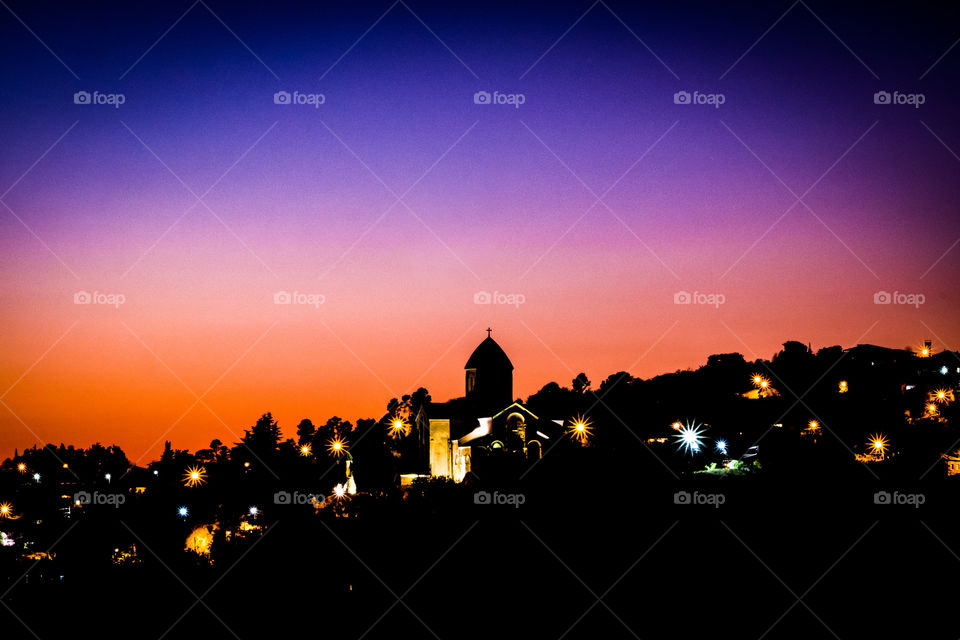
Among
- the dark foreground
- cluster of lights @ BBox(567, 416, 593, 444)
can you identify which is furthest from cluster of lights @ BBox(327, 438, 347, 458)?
the dark foreground

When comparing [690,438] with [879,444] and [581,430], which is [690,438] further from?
[879,444]

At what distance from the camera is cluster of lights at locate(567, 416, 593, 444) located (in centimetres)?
5003

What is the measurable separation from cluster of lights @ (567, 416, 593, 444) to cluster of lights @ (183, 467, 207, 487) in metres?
29.9

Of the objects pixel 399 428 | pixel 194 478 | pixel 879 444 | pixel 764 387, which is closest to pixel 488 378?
pixel 399 428

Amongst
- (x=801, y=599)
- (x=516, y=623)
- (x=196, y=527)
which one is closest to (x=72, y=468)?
(x=196, y=527)

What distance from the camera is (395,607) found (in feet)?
84.9

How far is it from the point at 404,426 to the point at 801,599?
185 feet

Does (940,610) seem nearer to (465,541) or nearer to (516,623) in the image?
(516,623)

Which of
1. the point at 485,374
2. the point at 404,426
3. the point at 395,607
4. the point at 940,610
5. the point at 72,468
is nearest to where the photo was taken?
the point at 940,610

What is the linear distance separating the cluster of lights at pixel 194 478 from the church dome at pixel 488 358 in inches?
960

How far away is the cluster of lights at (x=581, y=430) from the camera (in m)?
50.0

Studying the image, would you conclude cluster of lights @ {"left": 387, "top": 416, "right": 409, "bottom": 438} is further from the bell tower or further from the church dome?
the church dome

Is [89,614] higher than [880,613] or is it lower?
lower

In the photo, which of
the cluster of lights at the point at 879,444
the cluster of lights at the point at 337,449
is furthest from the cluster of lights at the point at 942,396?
the cluster of lights at the point at 337,449
